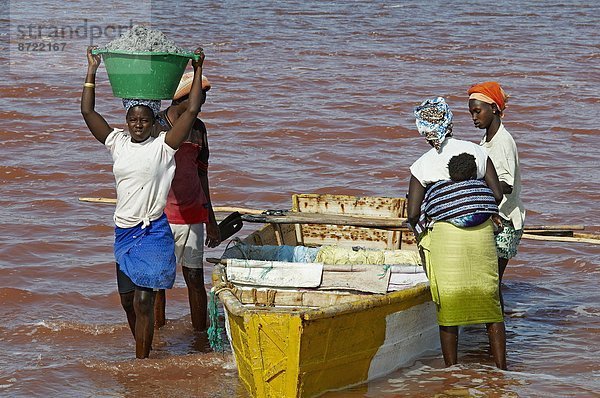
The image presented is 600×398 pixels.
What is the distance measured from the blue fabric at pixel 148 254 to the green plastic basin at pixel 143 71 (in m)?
0.68

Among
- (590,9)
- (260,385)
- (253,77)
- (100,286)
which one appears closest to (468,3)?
(590,9)

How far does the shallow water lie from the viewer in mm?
6207

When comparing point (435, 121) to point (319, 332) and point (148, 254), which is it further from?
point (148, 254)

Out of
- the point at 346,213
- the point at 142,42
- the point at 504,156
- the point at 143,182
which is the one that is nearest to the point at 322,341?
the point at 143,182

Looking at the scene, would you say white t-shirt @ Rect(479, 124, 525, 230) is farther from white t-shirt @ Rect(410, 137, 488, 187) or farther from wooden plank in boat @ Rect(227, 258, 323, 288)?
wooden plank in boat @ Rect(227, 258, 323, 288)

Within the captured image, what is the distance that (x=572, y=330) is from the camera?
7.02 metres

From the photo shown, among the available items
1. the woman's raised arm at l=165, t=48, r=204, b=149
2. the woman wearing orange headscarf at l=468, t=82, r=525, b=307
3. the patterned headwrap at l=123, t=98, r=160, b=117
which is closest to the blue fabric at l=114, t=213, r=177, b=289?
the woman's raised arm at l=165, t=48, r=204, b=149

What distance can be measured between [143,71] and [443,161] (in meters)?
1.61

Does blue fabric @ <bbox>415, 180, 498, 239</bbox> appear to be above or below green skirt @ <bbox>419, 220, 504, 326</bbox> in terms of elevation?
above

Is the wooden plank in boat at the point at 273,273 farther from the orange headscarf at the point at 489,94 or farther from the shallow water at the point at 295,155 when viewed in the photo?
the orange headscarf at the point at 489,94

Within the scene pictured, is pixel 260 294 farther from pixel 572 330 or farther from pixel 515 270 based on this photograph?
pixel 515 270

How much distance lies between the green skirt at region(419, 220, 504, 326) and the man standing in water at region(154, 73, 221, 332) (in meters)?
1.39

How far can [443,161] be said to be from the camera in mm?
5379

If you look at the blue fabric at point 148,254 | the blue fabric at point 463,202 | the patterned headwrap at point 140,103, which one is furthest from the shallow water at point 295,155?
the patterned headwrap at point 140,103
